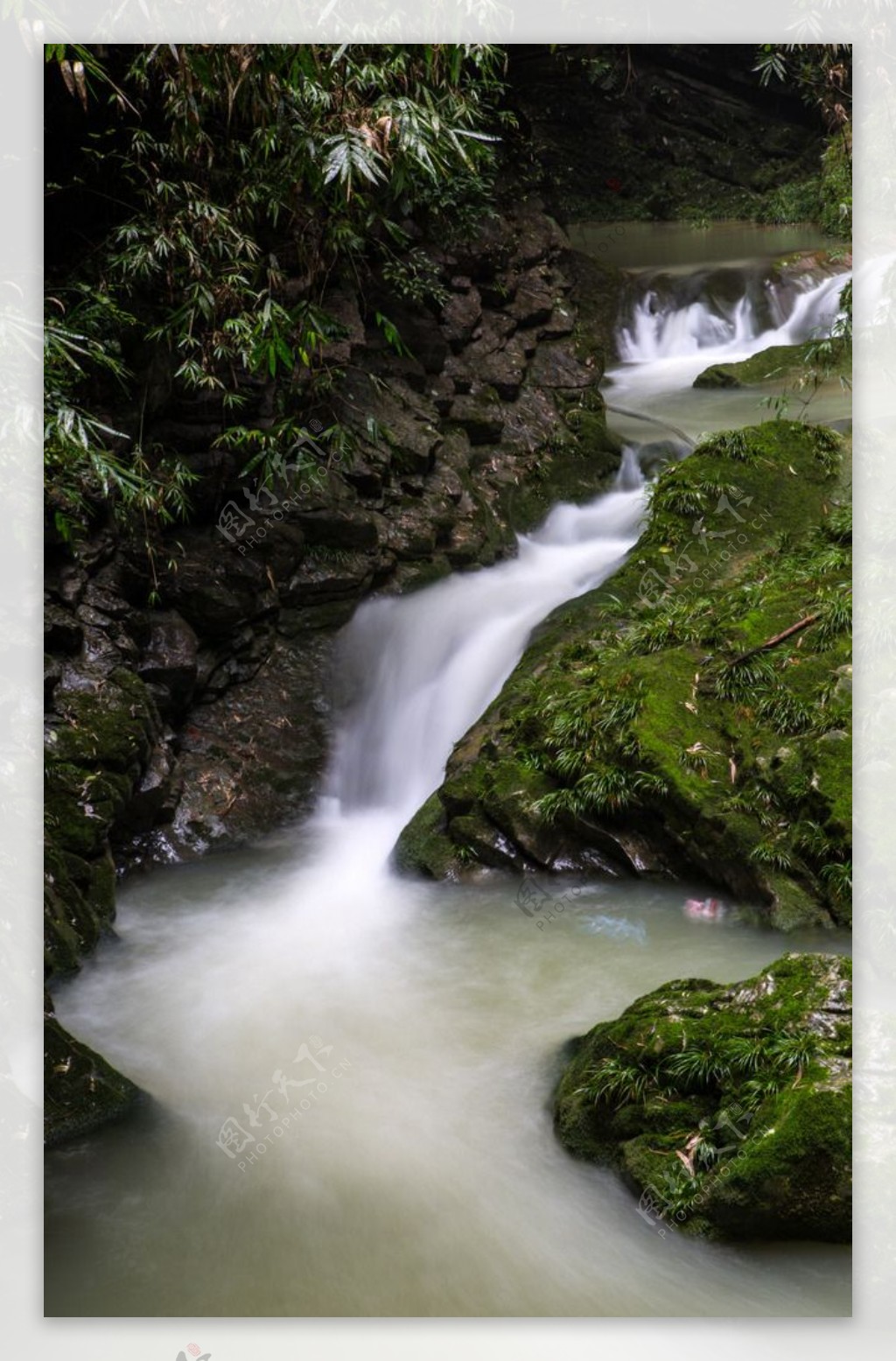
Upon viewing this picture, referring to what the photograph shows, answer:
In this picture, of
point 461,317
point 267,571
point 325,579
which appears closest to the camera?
point 267,571

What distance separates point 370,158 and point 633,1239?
363cm

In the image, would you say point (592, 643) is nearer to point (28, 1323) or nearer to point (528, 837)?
point (528, 837)

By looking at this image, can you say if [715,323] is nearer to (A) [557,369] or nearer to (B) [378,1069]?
(A) [557,369]

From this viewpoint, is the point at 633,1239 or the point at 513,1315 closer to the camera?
the point at 513,1315

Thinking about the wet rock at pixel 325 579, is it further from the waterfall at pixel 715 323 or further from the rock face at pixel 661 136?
the waterfall at pixel 715 323

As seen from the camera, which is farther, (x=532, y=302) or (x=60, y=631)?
(x=532, y=302)

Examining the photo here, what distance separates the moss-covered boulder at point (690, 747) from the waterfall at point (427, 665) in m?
0.39

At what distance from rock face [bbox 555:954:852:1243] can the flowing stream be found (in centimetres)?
8

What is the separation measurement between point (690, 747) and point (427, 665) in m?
2.09

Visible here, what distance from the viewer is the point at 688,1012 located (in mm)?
3312

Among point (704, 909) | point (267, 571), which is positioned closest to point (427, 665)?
point (267, 571)

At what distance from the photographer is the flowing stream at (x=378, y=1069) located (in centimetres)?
275

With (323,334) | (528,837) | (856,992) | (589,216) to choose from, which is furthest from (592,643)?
(589,216)

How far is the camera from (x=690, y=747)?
508 cm
